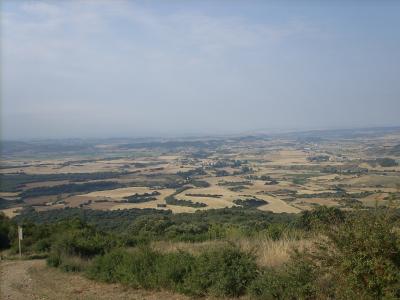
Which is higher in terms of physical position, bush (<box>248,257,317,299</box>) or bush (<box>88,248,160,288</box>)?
bush (<box>248,257,317,299</box>)

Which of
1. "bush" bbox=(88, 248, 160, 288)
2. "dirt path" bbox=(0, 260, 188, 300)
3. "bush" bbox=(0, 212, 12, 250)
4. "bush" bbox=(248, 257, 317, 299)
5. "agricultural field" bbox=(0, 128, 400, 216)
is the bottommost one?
"agricultural field" bbox=(0, 128, 400, 216)

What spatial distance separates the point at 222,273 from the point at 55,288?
4297mm

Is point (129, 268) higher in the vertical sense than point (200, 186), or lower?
higher

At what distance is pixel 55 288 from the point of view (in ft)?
33.1

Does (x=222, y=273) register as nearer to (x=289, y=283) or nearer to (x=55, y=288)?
(x=289, y=283)

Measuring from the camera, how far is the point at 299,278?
7363 millimetres

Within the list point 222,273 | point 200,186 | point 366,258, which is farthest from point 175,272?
point 200,186

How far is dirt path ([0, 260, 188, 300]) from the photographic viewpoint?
9.09 metres

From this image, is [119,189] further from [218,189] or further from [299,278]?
[299,278]

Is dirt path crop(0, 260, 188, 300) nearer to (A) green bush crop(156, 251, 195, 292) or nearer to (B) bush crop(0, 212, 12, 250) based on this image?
(A) green bush crop(156, 251, 195, 292)

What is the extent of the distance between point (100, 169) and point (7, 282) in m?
63.3

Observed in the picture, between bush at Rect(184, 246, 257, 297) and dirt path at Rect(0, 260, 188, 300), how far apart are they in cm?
42

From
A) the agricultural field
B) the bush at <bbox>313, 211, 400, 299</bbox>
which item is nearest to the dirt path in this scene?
the bush at <bbox>313, 211, 400, 299</bbox>

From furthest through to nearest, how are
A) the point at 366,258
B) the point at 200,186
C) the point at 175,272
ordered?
1. the point at 200,186
2. the point at 175,272
3. the point at 366,258
